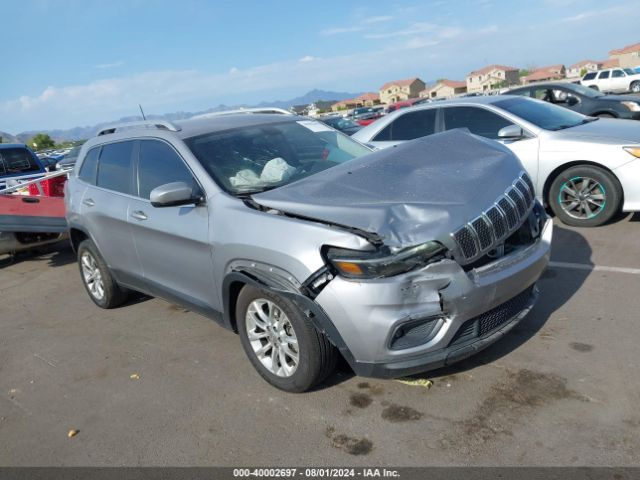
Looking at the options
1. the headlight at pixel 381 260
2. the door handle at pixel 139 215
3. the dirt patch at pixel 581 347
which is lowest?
the dirt patch at pixel 581 347

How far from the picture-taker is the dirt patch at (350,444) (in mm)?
2881

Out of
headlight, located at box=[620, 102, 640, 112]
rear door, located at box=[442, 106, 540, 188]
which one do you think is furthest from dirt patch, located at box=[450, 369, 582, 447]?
headlight, located at box=[620, 102, 640, 112]

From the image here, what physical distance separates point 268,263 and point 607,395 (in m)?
2.07

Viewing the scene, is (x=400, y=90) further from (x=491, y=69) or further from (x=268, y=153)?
(x=268, y=153)

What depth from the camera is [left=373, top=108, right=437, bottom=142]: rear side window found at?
24.0ft

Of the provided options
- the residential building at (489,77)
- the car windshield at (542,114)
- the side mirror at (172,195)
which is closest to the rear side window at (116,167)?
the side mirror at (172,195)

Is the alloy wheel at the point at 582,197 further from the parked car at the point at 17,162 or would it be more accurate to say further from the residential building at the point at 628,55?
the residential building at the point at 628,55

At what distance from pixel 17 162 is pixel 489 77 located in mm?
100973

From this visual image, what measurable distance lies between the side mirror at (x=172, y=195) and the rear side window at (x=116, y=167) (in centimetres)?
112

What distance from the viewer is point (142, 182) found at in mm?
4500

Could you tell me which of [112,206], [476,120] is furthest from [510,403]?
[476,120]

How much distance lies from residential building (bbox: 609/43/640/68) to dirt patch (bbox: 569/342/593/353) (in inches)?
2939

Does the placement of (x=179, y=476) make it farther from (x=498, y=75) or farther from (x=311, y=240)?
(x=498, y=75)

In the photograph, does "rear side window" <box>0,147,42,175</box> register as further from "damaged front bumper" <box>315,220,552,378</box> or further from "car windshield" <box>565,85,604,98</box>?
"car windshield" <box>565,85,604,98</box>
